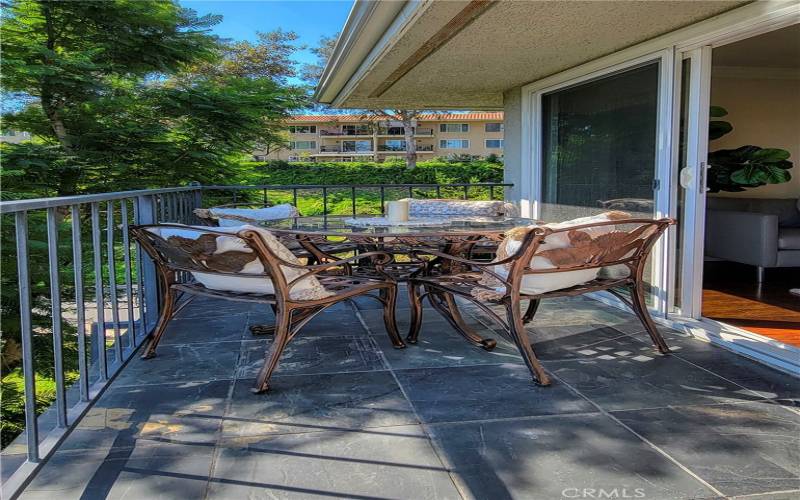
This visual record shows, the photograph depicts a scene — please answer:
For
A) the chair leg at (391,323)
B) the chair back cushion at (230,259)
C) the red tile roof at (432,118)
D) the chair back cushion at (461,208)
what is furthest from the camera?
the red tile roof at (432,118)

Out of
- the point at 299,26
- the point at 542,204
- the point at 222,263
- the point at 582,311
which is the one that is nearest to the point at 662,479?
the point at 222,263

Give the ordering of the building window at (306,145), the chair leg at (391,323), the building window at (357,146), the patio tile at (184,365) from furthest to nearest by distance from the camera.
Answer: the building window at (306,145)
the building window at (357,146)
the chair leg at (391,323)
the patio tile at (184,365)

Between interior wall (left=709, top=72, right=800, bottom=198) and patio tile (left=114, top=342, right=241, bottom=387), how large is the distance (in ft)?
17.6

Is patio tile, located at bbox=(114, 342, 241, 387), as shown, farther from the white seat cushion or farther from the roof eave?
the roof eave

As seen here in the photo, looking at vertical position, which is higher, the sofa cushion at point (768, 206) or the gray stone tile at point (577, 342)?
the sofa cushion at point (768, 206)

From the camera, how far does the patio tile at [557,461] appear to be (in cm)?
157

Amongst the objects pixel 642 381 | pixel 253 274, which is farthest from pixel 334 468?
pixel 642 381

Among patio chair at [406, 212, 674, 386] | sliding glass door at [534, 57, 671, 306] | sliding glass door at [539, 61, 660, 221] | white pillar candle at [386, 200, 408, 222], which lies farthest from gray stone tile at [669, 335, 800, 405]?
white pillar candle at [386, 200, 408, 222]

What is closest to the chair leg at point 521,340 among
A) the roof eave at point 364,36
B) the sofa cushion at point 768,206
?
the roof eave at point 364,36

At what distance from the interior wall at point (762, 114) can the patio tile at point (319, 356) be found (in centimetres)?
478

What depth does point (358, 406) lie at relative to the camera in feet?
7.20

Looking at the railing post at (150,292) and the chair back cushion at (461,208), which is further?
the chair back cushion at (461,208)

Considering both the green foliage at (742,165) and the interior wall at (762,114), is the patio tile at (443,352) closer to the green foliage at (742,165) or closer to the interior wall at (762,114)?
the green foliage at (742,165)

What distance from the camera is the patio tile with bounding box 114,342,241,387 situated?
8.24ft
